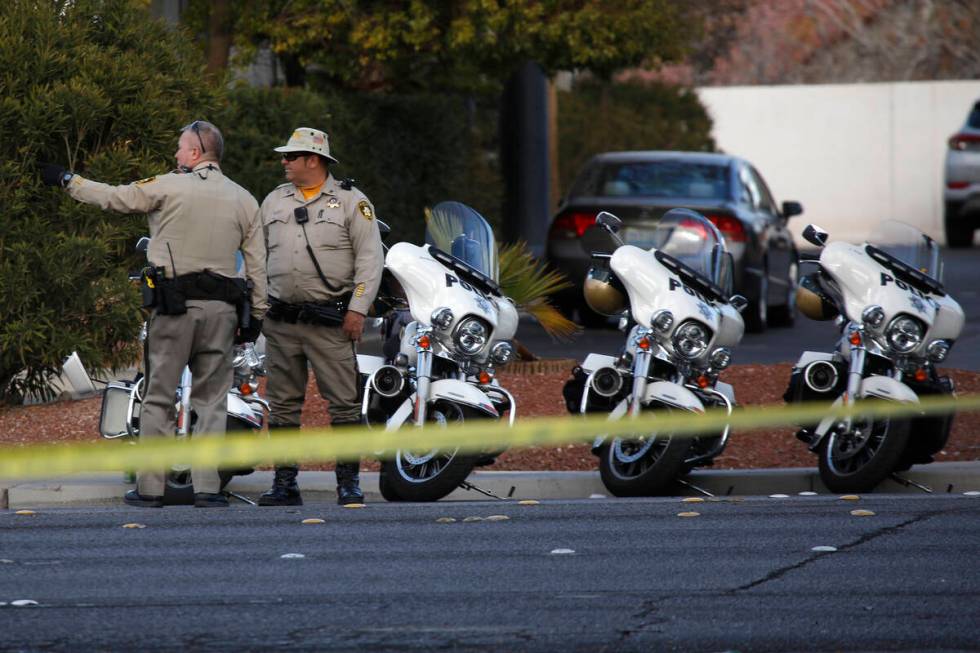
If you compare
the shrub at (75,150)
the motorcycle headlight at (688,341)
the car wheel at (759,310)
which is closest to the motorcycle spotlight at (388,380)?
the motorcycle headlight at (688,341)

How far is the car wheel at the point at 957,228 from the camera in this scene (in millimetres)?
27984

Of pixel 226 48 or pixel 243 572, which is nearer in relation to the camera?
pixel 243 572

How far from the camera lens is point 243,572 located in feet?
23.3

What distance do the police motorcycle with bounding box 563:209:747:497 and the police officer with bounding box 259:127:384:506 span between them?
116 cm

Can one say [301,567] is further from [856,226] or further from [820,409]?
[856,226]

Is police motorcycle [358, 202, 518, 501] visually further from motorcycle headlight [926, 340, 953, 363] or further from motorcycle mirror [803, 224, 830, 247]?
motorcycle headlight [926, 340, 953, 363]

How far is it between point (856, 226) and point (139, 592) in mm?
29712

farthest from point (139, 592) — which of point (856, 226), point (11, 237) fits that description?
point (856, 226)

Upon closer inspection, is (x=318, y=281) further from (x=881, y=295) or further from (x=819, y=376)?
(x=881, y=295)

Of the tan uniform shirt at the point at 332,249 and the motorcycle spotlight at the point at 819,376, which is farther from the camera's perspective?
the motorcycle spotlight at the point at 819,376

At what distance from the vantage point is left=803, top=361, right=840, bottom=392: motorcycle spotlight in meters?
9.30

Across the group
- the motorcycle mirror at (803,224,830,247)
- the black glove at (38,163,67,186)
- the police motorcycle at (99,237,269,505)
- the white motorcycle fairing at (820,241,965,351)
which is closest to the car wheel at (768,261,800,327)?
the motorcycle mirror at (803,224,830,247)

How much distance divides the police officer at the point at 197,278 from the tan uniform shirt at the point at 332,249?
15 cm

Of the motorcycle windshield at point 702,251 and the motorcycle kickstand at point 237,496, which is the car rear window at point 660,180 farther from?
the motorcycle kickstand at point 237,496
